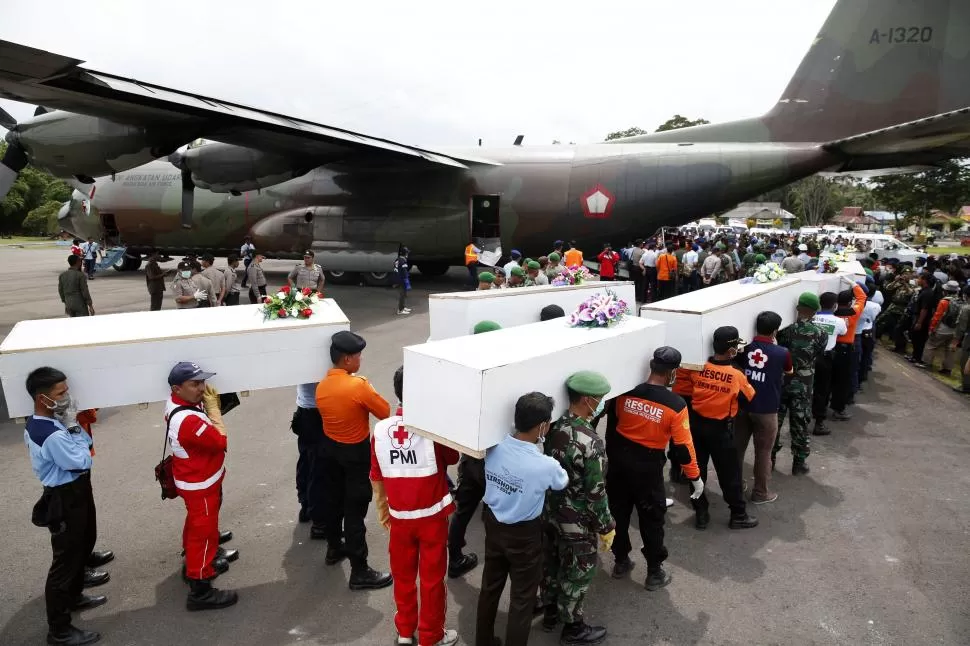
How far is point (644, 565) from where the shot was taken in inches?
185

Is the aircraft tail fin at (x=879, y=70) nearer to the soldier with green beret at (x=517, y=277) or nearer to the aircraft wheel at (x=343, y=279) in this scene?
the soldier with green beret at (x=517, y=277)

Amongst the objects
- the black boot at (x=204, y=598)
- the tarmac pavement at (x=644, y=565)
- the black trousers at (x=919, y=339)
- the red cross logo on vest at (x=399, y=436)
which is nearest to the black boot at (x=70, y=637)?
the tarmac pavement at (x=644, y=565)

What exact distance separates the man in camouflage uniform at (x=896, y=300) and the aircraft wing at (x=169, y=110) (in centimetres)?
1127

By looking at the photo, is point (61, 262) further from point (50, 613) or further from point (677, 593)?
point (677, 593)

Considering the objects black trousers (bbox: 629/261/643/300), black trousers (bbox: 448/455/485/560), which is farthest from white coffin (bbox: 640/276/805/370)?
black trousers (bbox: 629/261/643/300)

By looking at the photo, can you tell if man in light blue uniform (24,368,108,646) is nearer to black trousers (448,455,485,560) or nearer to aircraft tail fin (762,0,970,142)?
black trousers (448,455,485,560)

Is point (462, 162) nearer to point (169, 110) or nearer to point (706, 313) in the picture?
point (169, 110)

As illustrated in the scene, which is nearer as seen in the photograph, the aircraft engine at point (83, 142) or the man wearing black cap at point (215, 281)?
the man wearing black cap at point (215, 281)

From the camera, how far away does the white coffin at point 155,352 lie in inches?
153

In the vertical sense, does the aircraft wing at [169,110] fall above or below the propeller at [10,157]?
above

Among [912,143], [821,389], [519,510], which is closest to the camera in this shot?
[519,510]

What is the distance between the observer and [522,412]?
3.25 m

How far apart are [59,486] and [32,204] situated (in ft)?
200

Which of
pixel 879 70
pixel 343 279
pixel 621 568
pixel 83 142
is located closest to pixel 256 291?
pixel 83 142
